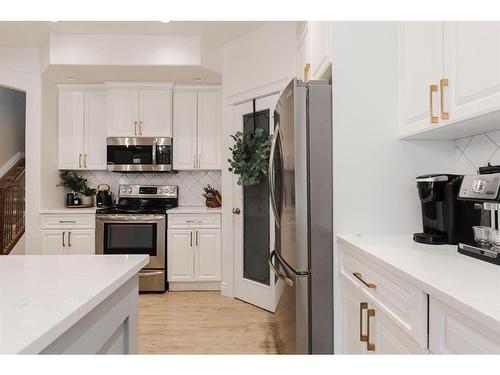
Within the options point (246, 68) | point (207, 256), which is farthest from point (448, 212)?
point (207, 256)

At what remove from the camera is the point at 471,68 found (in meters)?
1.20

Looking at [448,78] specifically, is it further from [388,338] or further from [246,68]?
[246,68]

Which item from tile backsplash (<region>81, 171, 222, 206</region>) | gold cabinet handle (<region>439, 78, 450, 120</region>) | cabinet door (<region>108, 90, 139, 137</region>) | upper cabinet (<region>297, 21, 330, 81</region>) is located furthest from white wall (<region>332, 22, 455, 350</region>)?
cabinet door (<region>108, 90, 139, 137</region>)

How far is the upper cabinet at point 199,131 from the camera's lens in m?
4.05

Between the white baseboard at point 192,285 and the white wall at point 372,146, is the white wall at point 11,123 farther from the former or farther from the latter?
the white wall at point 372,146

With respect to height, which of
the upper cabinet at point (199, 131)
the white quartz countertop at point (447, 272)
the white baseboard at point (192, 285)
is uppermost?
the upper cabinet at point (199, 131)

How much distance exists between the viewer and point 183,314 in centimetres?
302

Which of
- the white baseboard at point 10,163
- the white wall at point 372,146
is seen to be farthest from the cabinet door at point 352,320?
the white baseboard at point 10,163

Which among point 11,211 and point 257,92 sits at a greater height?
point 257,92

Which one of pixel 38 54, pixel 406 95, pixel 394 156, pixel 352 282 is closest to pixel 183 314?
pixel 352 282

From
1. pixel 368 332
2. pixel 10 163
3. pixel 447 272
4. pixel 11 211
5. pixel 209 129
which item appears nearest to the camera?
pixel 447 272

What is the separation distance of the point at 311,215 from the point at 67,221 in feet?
9.86

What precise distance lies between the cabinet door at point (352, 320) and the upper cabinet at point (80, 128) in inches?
132

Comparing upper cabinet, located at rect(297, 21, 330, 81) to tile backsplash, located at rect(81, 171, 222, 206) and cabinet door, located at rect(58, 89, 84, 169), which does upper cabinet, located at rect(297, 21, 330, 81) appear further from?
cabinet door, located at rect(58, 89, 84, 169)
